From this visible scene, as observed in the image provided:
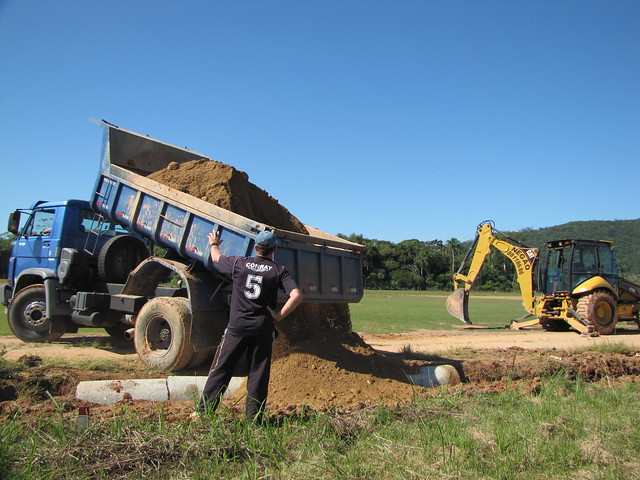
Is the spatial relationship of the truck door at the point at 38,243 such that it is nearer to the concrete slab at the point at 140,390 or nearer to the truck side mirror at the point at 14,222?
the truck side mirror at the point at 14,222

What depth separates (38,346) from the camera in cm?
988

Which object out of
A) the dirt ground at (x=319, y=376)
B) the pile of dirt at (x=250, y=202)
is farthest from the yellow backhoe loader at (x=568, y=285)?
the pile of dirt at (x=250, y=202)

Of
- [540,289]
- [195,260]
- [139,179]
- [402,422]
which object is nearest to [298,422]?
[402,422]

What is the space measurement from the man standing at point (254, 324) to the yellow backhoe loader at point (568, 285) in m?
13.2

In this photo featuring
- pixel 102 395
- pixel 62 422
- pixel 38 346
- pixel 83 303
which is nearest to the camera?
pixel 62 422

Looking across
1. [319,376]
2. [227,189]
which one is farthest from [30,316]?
[319,376]

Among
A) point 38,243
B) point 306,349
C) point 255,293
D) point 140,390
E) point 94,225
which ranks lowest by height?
point 140,390

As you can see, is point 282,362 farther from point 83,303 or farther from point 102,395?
point 83,303

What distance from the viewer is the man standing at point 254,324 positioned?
4566mm

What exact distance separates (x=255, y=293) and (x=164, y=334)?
3.42 metres

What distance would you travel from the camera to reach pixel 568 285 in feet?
52.0

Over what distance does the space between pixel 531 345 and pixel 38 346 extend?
35.6ft

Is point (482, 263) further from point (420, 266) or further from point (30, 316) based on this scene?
point (420, 266)

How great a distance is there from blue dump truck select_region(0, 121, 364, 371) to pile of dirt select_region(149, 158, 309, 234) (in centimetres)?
37
